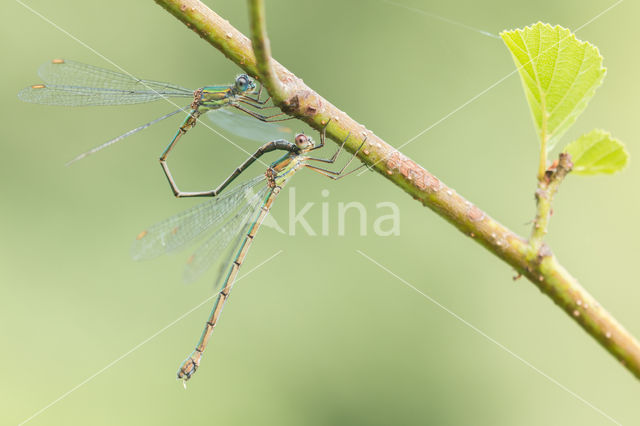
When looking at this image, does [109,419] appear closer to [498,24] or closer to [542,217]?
[542,217]

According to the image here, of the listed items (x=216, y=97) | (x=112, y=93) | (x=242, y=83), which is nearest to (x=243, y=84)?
(x=242, y=83)

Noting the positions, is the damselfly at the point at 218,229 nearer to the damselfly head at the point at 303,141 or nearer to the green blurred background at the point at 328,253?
the damselfly head at the point at 303,141

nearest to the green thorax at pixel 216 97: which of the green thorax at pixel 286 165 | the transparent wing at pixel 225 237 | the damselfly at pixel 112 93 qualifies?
the damselfly at pixel 112 93

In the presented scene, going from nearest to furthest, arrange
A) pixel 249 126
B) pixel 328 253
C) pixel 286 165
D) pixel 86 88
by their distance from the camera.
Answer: pixel 249 126, pixel 86 88, pixel 286 165, pixel 328 253

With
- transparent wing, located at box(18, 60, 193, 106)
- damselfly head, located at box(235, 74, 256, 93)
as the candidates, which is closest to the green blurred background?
transparent wing, located at box(18, 60, 193, 106)

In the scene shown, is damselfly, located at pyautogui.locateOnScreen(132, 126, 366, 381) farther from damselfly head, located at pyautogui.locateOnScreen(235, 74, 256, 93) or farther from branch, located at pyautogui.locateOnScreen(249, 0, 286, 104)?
branch, located at pyautogui.locateOnScreen(249, 0, 286, 104)

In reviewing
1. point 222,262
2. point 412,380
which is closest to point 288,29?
point 222,262

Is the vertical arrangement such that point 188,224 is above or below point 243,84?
below

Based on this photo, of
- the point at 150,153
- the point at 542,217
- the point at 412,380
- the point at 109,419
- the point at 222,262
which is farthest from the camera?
the point at 150,153

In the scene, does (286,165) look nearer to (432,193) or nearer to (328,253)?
(432,193)
